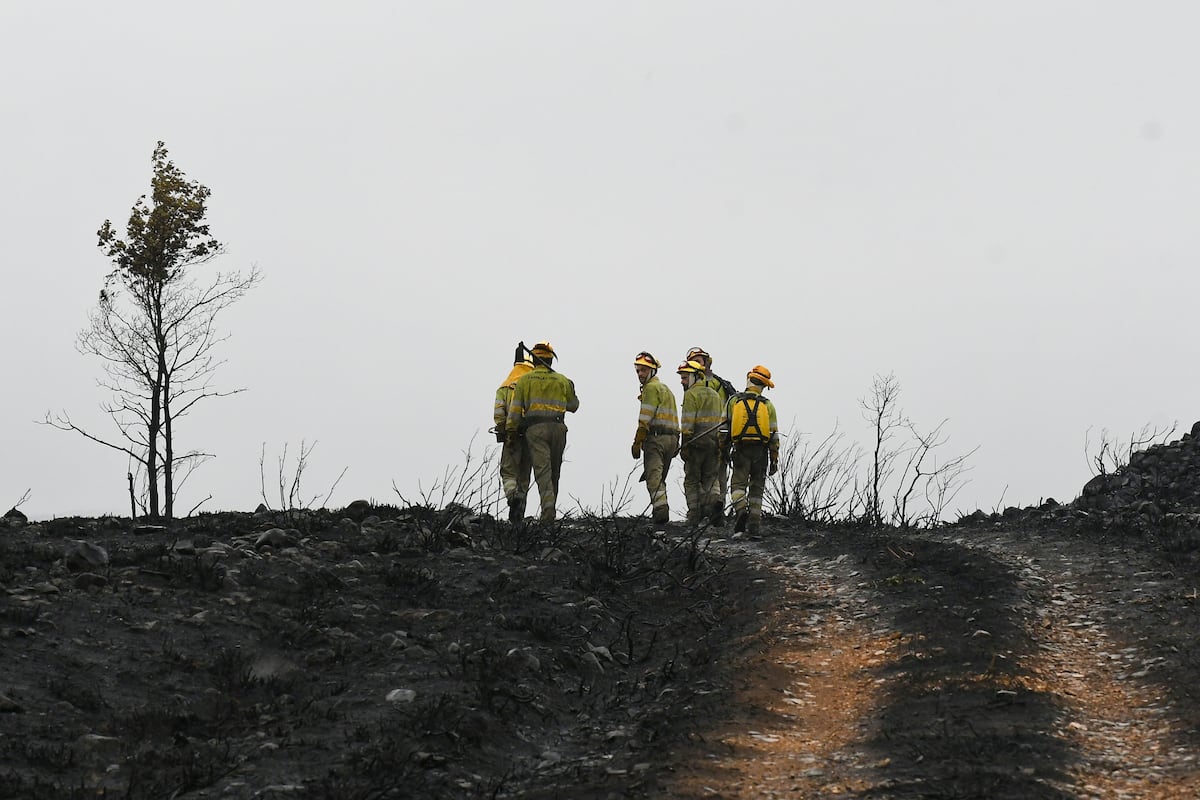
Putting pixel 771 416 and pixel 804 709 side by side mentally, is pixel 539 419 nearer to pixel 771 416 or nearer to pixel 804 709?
pixel 771 416

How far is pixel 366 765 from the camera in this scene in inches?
290

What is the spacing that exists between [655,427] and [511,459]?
221cm

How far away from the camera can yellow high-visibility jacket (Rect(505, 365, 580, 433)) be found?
16312 mm

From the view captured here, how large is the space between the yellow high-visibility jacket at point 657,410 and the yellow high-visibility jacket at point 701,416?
0.16 m

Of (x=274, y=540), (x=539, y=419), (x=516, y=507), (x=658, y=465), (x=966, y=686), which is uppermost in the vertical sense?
(x=539, y=419)

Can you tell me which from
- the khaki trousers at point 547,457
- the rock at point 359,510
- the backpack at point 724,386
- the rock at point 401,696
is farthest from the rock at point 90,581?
the backpack at point 724,386

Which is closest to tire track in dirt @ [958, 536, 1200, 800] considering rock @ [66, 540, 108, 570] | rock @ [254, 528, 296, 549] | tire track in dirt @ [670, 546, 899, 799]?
tire track in dirt @ [670, 546, 899, 799]

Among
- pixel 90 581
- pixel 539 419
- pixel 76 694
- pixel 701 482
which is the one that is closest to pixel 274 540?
pixel 90 581

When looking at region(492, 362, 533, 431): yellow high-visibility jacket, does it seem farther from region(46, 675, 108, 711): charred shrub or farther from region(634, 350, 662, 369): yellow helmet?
region(46, 675, 108, 711): charred shrub

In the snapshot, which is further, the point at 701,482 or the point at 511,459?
the point at 701,482

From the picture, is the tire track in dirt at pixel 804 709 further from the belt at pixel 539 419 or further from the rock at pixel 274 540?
the rock at pixel 274 540

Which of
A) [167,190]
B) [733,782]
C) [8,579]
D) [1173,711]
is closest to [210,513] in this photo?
[8,579]

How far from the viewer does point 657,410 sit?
58.1 ft

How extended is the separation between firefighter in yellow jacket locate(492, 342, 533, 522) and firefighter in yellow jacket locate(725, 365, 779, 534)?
2936mm
